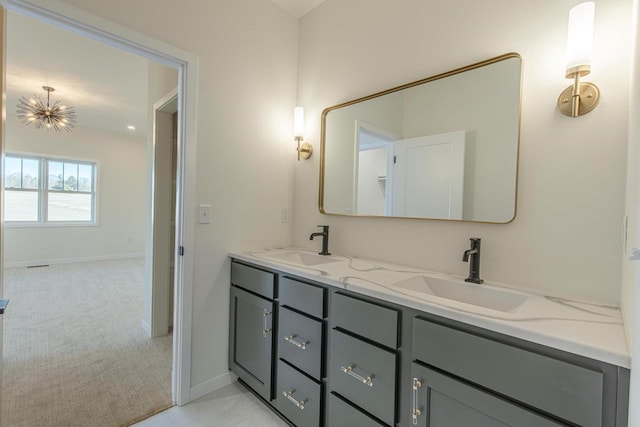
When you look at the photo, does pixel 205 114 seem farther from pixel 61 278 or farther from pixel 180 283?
pixel 61 278

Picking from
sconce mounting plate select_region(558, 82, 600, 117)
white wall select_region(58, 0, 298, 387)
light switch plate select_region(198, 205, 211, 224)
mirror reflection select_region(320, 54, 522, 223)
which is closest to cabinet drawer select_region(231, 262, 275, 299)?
white wall select_region(58, 0, 298, 387)

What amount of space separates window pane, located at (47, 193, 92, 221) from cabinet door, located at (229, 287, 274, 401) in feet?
20.5

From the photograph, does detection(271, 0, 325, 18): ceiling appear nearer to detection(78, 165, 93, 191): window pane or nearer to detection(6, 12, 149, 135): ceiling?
detection(6, 12, 149, 135): ceiling

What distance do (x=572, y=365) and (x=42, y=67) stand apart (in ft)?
16.9

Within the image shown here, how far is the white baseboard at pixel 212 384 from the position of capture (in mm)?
1879

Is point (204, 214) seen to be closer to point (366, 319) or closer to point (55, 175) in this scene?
point (366, 319)

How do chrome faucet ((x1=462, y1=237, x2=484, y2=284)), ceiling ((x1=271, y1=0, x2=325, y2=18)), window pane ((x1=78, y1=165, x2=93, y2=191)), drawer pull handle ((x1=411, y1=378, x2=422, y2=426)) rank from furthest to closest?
window pane ((x1=78, y1=165, x2=93, y2=191)), ceiling ((x1=271, y1=0, x2=325, y2=18)), chrome faucet ((x1=462, y1=237, x2=484, y2=284)), drawer pull handle ((x1=411, y1=378, x2=422, y2=426))

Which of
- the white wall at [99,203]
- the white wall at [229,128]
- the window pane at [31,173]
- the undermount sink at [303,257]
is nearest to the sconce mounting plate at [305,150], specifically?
the white wall at [229,128]

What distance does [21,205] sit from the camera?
18.4ft

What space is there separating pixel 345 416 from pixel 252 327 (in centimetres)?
78

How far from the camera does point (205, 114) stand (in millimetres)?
1886

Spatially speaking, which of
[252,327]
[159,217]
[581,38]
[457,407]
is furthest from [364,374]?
[159,217]

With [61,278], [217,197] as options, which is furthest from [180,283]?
[61,278]

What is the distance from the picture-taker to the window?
5.52 metres
